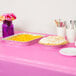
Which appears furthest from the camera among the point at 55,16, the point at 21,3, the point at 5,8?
the point at 5,8

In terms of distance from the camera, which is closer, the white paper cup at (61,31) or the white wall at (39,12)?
the white paper cup at (61,31)

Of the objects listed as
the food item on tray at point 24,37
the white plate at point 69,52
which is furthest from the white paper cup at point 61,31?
the white plate at point 69,52

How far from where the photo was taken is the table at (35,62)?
716mm

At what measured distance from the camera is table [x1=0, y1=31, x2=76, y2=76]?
716 millimetres

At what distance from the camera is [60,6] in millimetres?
1222

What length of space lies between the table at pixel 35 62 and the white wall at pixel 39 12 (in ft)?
1.23

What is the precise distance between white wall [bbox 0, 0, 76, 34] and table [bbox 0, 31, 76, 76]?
0.38 meters

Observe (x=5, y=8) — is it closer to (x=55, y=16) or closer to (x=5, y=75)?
(x=55, y=16)

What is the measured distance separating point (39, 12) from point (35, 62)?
627 millimetres

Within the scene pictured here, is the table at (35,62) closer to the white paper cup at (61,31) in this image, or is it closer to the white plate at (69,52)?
the white plate at (69,52)

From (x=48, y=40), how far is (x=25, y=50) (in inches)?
5.7

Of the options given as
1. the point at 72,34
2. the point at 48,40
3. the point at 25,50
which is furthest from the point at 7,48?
the point at 72,34

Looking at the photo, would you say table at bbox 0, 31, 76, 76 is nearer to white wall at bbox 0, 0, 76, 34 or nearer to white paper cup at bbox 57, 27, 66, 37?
white paper cup at bbox 57, 27, 66, 37

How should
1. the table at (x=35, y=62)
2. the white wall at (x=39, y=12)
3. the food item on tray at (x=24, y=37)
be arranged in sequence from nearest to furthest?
the table at (x=35, y=62)
the food item on tray at (x=24, y=37)
the white wall at (x=39, y=12)
